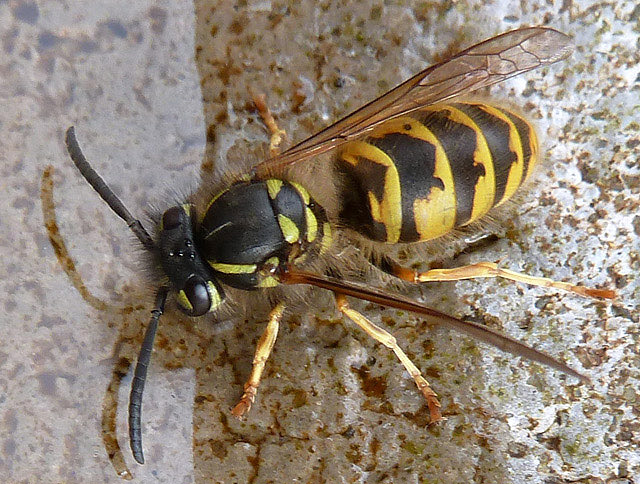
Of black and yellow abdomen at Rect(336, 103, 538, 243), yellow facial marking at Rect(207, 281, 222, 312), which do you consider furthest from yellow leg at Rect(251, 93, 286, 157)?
yellow facial marking at Rect(207, 281, 222, 312)

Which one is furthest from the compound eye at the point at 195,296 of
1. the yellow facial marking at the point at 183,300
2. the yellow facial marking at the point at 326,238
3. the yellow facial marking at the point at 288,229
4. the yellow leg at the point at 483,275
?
the yellow leg at the point at 483,275

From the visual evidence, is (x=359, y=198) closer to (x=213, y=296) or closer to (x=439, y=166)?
(x=439, y=166)

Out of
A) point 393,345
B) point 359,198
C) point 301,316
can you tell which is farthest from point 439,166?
point 301,316

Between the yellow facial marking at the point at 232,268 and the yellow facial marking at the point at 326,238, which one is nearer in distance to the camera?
the yellow facial marking at the point at 232,268

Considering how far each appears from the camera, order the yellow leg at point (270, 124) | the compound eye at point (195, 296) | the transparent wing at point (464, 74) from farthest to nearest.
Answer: the yellow leg at point (270, 124), the transparent wing at point (464, 74), the compound eye at point (195, 296)

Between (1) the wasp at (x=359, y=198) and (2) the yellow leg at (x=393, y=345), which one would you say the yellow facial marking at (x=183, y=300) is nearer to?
(1) the wasp at (x=359, y=198)

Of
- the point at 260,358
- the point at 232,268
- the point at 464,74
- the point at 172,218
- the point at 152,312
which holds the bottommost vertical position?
the point at 260,358

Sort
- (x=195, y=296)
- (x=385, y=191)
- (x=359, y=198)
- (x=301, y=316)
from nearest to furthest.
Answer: (x=195, y=296) → (x=385, y=191) → (x=359, y=198) → (x=301, y=316)
